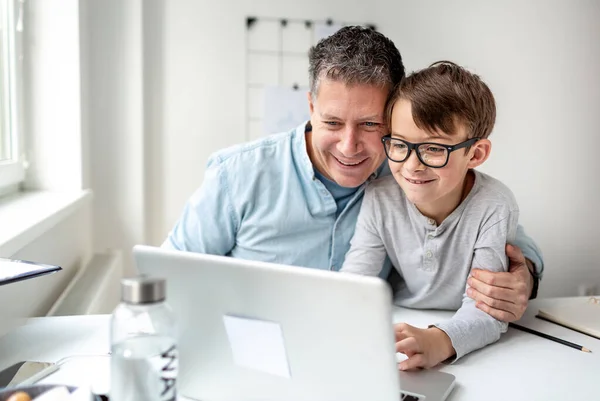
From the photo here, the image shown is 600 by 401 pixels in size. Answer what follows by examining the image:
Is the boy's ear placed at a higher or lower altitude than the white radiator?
higher

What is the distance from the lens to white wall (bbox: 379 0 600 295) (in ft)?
7.97

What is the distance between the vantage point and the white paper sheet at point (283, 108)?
234 centimetres

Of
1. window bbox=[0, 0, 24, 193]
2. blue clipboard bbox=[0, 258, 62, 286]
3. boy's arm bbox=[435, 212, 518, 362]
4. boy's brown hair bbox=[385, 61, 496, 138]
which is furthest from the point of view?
window bbox=[0, 0, 24, 193]

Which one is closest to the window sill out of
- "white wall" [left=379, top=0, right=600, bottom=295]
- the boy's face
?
the boy's face

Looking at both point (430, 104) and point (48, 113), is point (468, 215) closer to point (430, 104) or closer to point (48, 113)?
point (430, 104)

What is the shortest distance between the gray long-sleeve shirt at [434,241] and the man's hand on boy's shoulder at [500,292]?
0.02 metres

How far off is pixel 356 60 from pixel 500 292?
1.85ft

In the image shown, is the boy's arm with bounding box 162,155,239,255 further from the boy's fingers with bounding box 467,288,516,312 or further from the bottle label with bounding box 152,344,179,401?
the bottle label with bounding box 152,344,179,401

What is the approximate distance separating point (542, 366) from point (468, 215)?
0.35 meters

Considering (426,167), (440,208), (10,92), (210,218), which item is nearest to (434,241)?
(440,208)

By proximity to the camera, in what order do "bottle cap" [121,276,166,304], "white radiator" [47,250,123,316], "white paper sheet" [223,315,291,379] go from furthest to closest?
1. "white radiator" [47,250,123,316]
2. "white paper sheet" [223,315,291,379]
3. "bottle cap" [121,276,166,304]

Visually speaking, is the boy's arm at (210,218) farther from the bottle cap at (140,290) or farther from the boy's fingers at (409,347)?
the bottle cap at (140,290)

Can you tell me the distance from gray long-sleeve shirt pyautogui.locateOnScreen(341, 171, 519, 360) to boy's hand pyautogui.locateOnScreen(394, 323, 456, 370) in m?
0.16

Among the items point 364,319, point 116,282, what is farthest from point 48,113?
point 364,319
